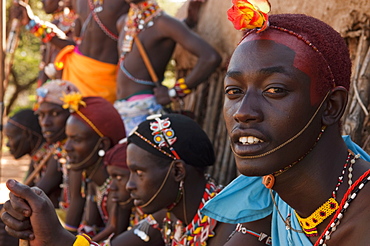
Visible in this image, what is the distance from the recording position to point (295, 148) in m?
2.04

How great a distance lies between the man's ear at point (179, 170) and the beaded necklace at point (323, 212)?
1.33 meters

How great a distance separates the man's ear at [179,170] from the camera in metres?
3.47

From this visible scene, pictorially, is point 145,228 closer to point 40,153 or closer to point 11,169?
point 40,153

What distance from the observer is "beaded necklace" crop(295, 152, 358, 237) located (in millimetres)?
2107

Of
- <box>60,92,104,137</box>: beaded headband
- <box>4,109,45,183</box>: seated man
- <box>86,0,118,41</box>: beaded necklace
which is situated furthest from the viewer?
<box>4,109,45,183</box>: seated man

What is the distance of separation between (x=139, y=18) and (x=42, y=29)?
1787 mm

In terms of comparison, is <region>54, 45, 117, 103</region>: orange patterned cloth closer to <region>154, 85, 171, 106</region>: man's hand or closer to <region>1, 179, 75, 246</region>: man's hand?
<region>154, 85, 171, 106</region>: man's hand

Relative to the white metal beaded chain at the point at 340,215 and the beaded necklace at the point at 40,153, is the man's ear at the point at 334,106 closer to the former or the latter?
the white metal beaded chain at the point at 340,215

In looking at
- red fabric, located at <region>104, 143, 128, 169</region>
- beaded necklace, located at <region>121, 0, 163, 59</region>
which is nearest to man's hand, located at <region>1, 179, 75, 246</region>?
red fabric, located at <region>104, 143, 128, 169</region>

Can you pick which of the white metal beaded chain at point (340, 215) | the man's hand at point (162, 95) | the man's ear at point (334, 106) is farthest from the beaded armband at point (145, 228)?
the man's ear at point (334, 106)

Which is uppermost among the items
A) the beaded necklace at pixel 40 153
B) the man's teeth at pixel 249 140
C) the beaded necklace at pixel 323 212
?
the man's teeth at pixel 249 140

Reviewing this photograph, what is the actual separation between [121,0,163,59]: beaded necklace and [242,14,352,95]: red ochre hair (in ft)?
11.0

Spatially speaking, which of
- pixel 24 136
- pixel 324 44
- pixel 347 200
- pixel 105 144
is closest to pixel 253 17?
pixel 324 44

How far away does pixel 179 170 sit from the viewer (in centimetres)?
348
